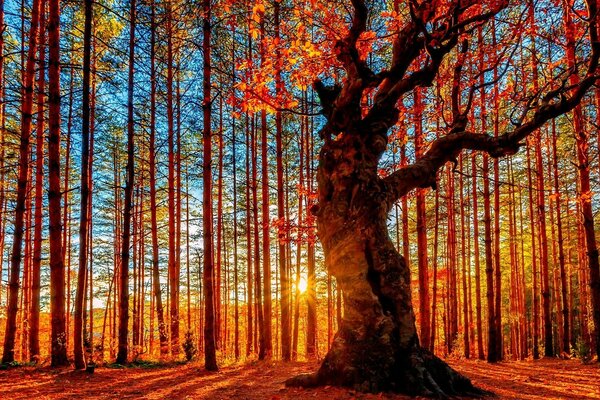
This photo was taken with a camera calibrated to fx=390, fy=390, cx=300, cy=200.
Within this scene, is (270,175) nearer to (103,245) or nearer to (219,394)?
(103,245)

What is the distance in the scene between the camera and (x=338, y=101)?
5.89 m

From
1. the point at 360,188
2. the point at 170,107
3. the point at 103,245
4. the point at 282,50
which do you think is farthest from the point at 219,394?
the point at 103,245

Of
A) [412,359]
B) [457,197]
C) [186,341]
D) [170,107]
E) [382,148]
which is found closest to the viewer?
[412,359]

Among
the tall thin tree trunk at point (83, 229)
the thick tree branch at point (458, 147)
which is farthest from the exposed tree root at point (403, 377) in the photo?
the tall thin tree trunk at point (83, 229)

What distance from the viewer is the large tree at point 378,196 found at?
183 inches

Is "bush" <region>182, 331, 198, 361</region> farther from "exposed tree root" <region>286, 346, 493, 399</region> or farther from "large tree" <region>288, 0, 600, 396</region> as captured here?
"exposed tree root" <region>286, 346, 493, 399</region>

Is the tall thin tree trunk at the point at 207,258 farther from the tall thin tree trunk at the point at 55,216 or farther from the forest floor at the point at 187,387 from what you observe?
the tall thin tree trunk at the point at 55,216

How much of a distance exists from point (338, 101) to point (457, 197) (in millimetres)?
18273

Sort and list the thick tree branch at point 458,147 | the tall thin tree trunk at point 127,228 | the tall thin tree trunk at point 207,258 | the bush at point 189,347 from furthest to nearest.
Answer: the bush at point 189,347 < the tall thin tree trunk at point 127,228 < the tall thin tree trunk at point 207,258 < the thick tree branch at point 458,147

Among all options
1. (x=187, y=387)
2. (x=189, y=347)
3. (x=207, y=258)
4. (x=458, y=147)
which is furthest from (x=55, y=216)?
(x=458, y=147)

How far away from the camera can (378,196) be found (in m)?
5.35

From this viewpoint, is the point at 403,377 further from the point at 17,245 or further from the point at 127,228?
the point at 17,245

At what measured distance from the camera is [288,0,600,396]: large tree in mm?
4656

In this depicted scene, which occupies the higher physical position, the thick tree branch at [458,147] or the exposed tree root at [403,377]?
the thick tree branch at [458,147]
